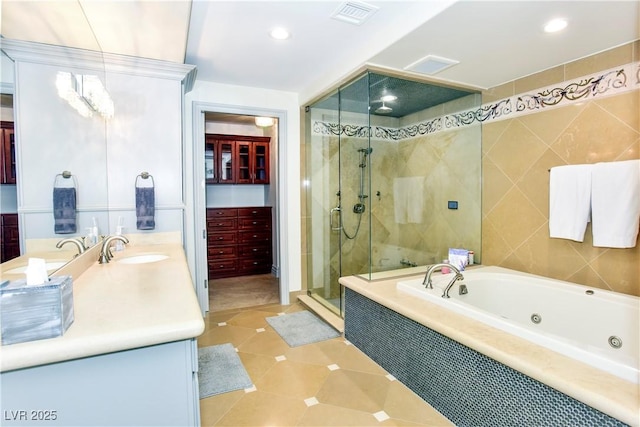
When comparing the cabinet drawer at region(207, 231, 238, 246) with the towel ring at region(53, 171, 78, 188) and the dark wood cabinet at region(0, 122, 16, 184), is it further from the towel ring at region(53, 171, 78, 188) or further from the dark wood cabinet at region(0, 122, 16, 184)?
the dark wood cabinet at region(0, 122, 16, 184)

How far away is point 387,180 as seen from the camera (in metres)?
3.87

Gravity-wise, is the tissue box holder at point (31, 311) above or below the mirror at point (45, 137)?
below

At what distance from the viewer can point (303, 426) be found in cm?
189

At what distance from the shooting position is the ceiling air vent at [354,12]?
209cm

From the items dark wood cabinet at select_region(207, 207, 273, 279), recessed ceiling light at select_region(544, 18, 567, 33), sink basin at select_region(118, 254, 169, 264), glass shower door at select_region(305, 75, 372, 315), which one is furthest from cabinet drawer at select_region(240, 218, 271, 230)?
recessed ceiling light at select_region(544, 18, 567, 33)

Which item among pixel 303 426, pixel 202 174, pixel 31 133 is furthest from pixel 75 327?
pixel 202 174

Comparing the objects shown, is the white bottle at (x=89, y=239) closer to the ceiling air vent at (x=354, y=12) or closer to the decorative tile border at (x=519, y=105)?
the ceiling air vent at (x=354, y=12)

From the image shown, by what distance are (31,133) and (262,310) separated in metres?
2.91

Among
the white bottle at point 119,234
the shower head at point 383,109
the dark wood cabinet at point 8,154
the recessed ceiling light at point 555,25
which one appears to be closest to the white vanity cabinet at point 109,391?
the dark wood cabinet at point 8,154

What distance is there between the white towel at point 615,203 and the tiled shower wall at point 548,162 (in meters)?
0.15

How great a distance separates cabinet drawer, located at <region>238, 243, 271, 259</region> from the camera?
17.7 ft

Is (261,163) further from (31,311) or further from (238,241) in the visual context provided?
(31,311)

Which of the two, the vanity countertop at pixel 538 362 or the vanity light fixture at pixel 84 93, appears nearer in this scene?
the vanity countertop at pixel 538 362

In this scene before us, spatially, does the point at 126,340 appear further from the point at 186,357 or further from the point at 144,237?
the point at 144,237
